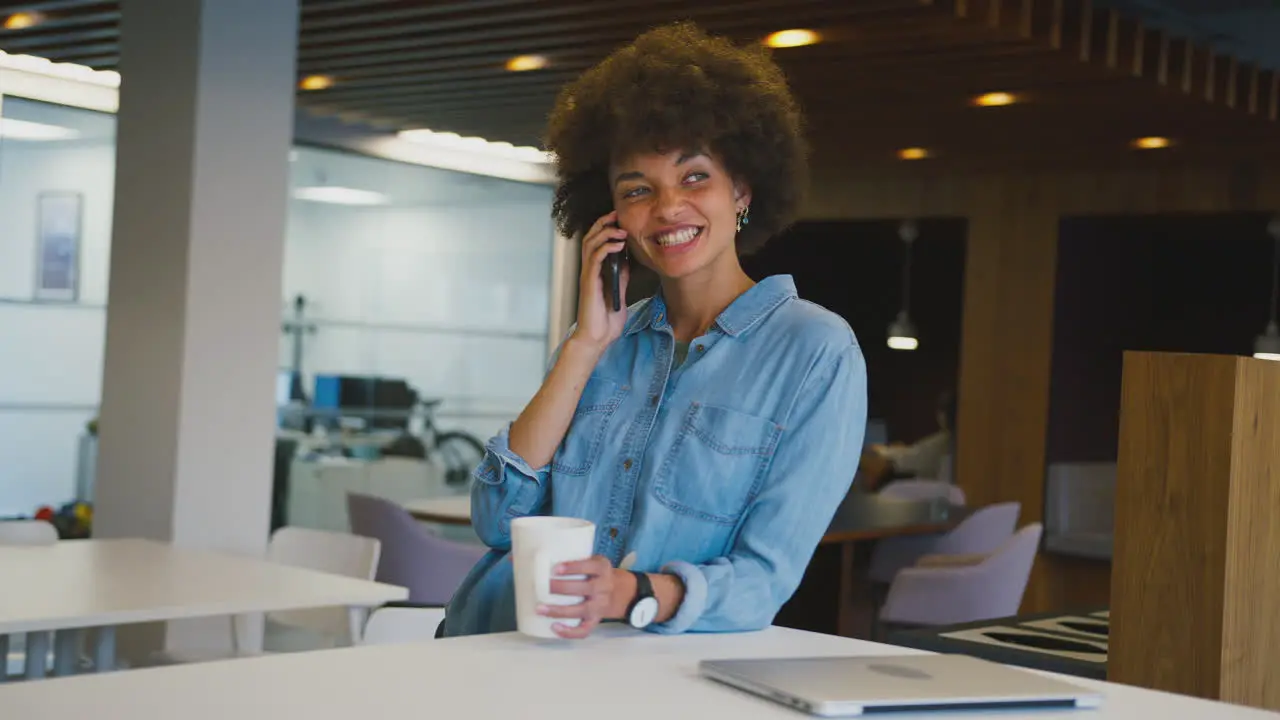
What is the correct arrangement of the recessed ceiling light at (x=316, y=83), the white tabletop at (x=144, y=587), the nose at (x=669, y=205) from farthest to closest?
the recessed ceiling light at (x=316, y=83) < the white tabletop at (x=144, y=587) < the nose at (x=669, y=205)

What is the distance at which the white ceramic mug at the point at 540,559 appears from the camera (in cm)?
142

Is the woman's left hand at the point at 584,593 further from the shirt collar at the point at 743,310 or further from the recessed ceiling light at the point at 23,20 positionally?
the recessed ceiling light at the point at 23,20

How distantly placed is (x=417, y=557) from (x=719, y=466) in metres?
4.15

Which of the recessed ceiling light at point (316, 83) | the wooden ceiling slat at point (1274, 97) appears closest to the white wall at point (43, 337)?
the recessed ceiling light at point (316, 83)

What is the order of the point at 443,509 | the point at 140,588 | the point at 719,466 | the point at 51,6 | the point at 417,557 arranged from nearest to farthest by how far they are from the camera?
the point at 719,466 → the point at 140,588 → the point at 51,6 → the point at 417,557 → the point at 443,509

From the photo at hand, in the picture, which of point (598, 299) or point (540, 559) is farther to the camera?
point (598, 299)

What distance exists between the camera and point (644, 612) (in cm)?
153

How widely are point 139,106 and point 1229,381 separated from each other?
378 cm

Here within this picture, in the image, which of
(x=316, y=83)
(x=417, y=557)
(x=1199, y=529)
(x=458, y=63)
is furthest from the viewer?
(x=316, y=83)

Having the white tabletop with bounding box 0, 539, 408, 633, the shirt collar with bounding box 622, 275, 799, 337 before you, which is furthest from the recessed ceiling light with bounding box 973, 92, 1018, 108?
the shirt collar with bounding box 622, 275, 799, 337

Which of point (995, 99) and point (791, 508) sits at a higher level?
point (995, 99)

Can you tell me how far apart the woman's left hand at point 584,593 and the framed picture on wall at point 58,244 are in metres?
6.22

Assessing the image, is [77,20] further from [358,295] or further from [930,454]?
[930,454]

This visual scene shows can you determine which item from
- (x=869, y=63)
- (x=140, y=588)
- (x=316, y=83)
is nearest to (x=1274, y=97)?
(x=869, y=63)
